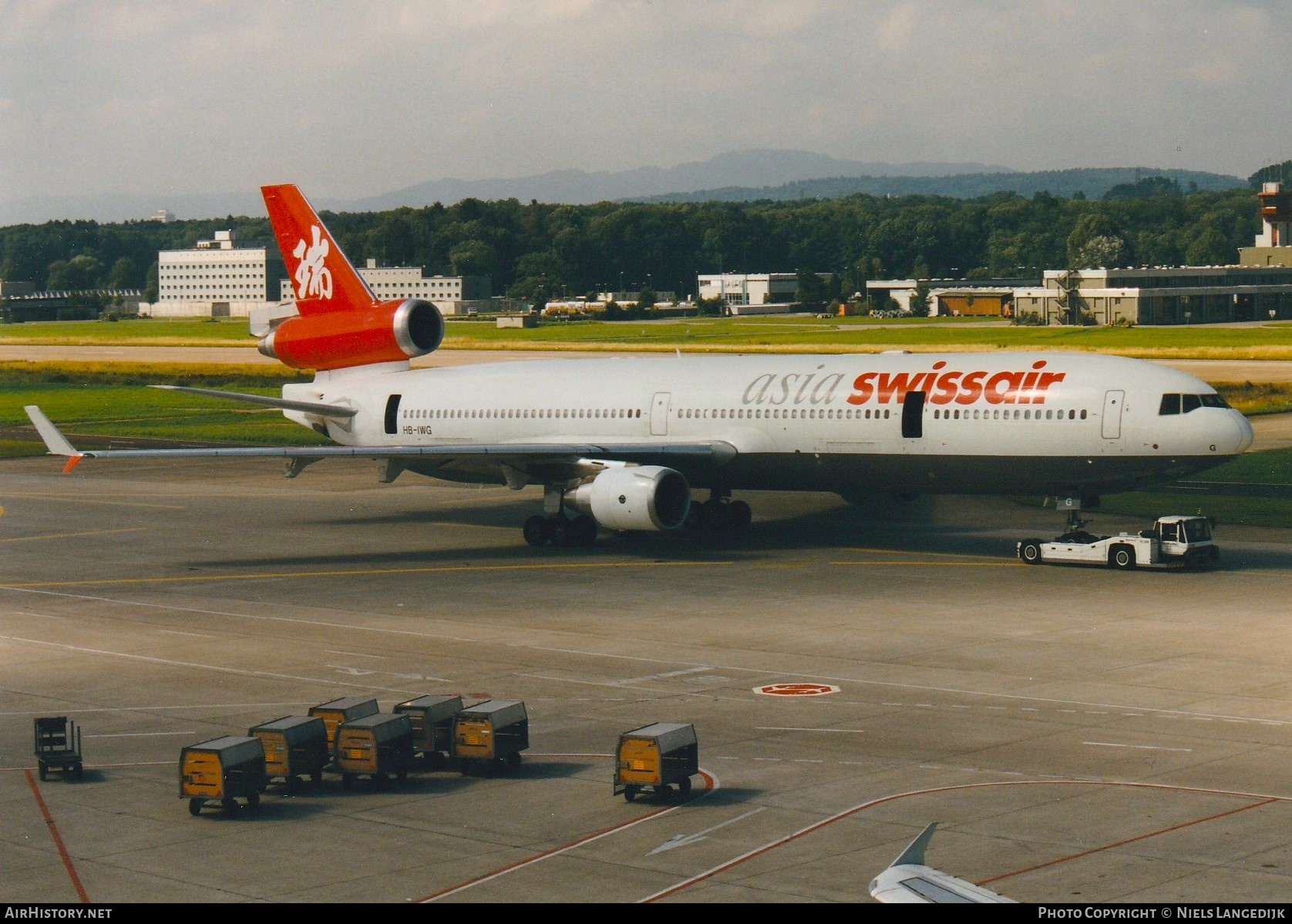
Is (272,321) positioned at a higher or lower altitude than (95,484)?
higher

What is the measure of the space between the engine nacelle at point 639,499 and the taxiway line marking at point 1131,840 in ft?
81.6

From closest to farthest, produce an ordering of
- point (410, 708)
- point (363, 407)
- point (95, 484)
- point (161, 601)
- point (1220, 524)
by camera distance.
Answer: point (410, 708) → point (161, 601) → point (1220, 524) → point (363, 407) → point (95, 484)

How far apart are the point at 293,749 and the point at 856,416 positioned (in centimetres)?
2593

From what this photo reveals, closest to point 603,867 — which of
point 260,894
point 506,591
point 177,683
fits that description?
point 260,894

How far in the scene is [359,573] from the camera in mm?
45344

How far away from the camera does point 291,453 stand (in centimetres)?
4594

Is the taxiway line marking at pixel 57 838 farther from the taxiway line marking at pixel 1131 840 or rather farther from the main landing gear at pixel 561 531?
the main landing gear at pixel 561 531

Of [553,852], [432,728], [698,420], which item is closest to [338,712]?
[432,728]

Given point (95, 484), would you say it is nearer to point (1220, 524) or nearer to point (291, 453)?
point (291, 453)

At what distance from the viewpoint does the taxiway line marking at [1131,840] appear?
18703mm

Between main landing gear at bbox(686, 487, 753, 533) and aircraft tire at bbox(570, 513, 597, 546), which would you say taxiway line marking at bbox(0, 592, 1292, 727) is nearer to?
aircraft tire at bbox(570, 513, 597, 546)

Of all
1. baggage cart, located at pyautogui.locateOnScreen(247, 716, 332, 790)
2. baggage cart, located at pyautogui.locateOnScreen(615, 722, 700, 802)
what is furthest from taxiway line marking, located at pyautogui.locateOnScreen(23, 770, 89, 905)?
baggage cart, located at pyautogui.locateOnScreen(615, 722, 700, 802)

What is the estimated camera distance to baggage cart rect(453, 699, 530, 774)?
2383 cm

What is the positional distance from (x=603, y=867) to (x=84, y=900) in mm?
5769
